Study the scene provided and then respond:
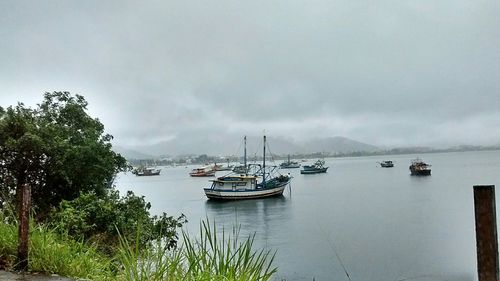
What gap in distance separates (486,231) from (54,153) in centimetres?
1016

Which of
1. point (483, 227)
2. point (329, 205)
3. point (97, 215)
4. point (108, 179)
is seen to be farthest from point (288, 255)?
point (329, 205)

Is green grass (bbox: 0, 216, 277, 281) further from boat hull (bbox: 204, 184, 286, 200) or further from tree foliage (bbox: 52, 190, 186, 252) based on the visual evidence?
boat hull (bbox: 204, 184, 286, 200)

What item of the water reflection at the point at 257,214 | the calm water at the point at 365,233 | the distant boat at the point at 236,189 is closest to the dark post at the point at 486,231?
the calm water at the point at 365,233

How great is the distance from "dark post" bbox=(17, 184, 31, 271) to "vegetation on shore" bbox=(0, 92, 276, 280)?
4 cm

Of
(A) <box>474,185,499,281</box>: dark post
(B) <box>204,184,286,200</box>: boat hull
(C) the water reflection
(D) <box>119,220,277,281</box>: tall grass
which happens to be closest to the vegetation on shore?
(D) <box>119,220,277,281</box>: tall grass

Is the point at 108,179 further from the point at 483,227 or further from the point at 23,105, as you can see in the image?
the point at 483,227

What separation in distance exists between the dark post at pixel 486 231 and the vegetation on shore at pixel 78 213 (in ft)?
7.09

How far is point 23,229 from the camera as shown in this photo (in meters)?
3.89

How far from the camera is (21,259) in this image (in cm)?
395

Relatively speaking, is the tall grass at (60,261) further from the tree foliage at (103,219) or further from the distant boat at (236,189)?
the distant boat at (236,189)

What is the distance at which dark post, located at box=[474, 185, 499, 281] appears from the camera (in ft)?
13.7

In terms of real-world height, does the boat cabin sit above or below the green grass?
below

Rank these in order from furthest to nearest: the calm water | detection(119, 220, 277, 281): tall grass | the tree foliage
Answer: the calm water
the tree foliage
detection(119, 220, 277, 281): tall grass

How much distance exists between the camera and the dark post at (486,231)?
417 centimetres
